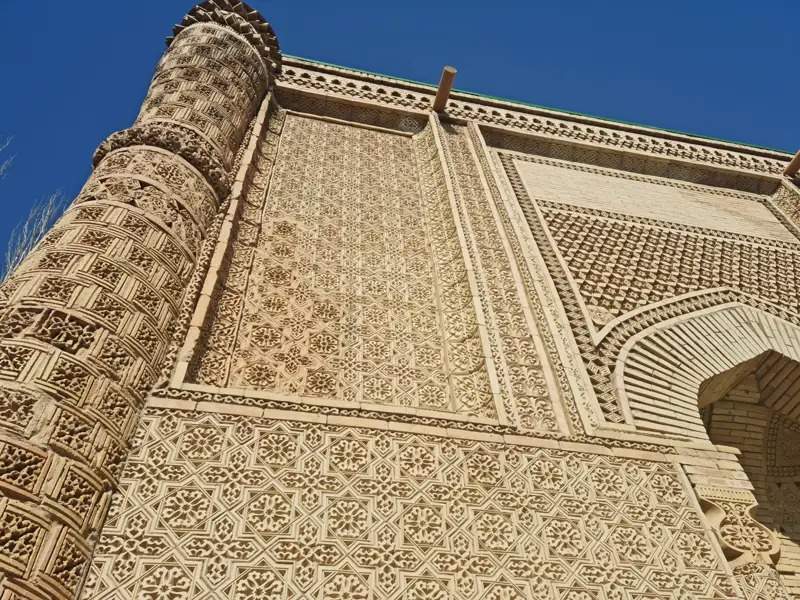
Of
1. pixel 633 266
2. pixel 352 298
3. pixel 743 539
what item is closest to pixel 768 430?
pixel 633 266

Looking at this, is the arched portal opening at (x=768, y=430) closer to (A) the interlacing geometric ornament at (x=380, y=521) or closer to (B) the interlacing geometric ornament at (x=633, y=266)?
(B) the interlacing geometric ornament at (x=633, y=266)

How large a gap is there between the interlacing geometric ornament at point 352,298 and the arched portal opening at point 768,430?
1.58 metres

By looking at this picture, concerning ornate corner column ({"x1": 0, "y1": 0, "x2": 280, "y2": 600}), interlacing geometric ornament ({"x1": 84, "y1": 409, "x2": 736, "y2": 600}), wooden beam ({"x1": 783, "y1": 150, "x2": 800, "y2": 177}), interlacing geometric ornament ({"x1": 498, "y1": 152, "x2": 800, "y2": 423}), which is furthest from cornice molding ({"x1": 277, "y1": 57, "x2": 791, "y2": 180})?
interlacing geometric ornament ({"x1": 84, "y1": 409, "x2": 736, "y2": 600})

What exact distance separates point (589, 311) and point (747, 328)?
103 centimetres

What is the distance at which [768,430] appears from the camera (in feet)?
13.2

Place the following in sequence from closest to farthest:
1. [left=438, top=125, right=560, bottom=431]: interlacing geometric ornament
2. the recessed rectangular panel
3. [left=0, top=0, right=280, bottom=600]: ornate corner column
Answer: [left=0, top=0, right=280, bottom=600]: ornate corner column → [left=438, top=125, right=560, bottom=431]: interlacing geometric ornament → the recessed rectangular panel

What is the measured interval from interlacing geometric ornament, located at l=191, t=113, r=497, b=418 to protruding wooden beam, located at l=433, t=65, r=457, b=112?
3.83 ft

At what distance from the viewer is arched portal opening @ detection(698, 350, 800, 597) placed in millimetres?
3580

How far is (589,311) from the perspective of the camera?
341cm

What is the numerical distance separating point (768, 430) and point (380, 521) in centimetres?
316

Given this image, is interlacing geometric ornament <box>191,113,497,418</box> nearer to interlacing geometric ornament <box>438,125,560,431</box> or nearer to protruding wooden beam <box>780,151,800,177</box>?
interlacing geometric ornament <box>438,125,560,431</box>

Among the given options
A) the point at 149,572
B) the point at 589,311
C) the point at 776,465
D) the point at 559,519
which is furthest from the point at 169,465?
the point at 776,465

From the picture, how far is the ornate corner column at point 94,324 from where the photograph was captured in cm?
167

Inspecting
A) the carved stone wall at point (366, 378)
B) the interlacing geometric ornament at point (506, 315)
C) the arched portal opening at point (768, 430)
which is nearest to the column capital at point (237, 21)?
the carved stone wall at point (366, 378)
